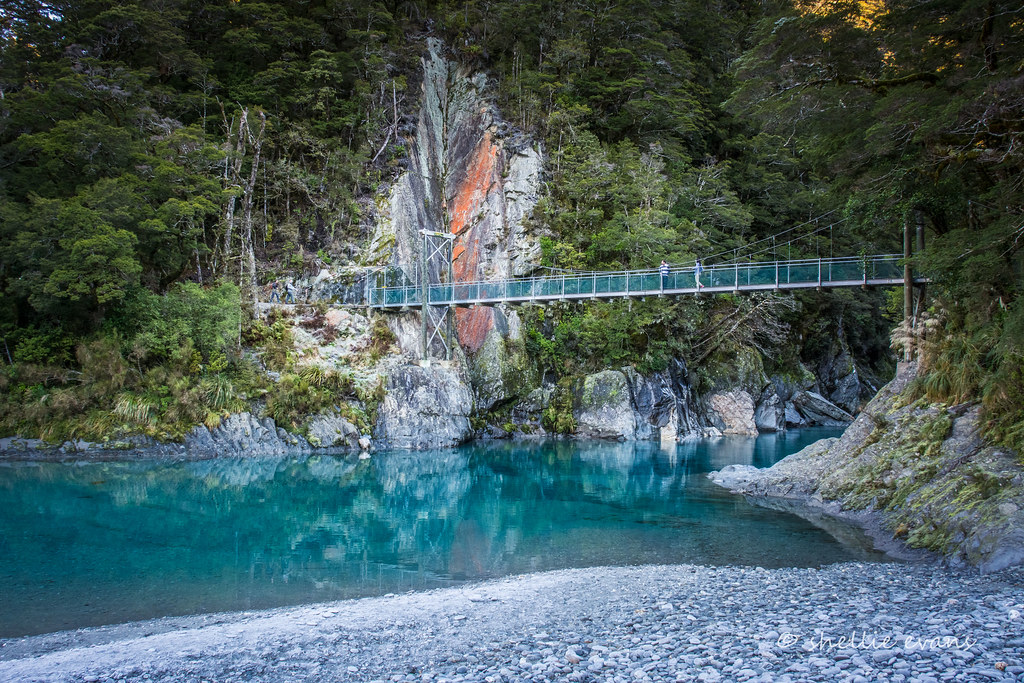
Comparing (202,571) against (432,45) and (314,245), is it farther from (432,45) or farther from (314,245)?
(432,45)

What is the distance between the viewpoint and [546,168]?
29594 millimetres

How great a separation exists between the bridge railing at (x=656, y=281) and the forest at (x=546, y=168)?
60.5 inches

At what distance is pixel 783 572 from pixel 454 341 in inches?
769

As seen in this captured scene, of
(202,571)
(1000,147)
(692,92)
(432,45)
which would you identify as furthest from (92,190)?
(692,92)

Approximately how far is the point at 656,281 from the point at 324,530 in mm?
13823

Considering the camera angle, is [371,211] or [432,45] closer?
[371,211]

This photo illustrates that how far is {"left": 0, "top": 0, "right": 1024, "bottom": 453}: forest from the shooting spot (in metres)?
10.7

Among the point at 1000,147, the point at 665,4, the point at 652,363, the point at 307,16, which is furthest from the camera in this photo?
the point at 665,4

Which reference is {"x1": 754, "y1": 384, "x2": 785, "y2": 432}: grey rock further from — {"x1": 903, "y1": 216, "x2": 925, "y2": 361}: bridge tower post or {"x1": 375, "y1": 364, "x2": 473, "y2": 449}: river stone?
{"x1": 375, "y1": 364, "x2": 473, "y2": 449}: river stone

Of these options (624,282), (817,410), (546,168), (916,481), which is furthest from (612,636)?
(817,410)

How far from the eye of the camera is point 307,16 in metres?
31.6

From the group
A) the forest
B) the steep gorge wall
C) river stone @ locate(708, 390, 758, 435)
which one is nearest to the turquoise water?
the forest

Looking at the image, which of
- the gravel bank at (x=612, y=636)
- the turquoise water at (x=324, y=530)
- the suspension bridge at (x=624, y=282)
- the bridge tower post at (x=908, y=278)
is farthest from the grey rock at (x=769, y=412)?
the gravel bank at (x=612, y=636)

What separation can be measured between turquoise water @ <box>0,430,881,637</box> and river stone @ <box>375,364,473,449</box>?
3.28 meters
